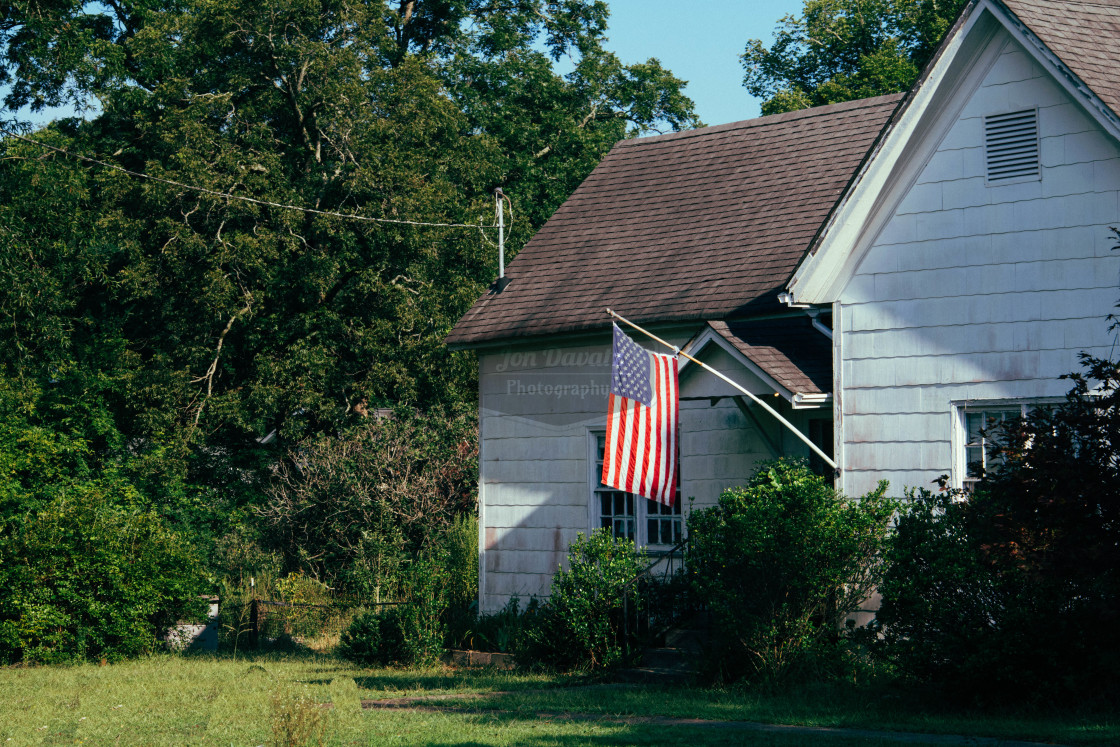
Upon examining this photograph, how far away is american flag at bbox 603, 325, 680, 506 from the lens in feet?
49.5

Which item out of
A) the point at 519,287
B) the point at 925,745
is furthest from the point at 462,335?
the point at 925,745

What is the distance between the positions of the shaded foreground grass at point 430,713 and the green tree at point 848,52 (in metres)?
26.2

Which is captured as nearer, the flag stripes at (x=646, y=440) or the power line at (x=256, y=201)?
the flag stripes at (x=646, y=440)

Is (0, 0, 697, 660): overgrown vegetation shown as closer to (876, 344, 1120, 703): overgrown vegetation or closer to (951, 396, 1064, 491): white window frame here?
(951, 396, 1064, 491): white window frame

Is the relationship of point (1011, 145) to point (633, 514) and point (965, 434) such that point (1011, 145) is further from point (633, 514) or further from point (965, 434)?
point (633, 514)

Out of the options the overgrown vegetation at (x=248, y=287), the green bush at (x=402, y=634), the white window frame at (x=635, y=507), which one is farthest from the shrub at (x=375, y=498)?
the green bush at (x=402, y=634)

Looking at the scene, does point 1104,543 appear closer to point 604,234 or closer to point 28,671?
point 604,234

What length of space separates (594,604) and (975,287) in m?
5.98

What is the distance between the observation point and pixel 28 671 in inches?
704

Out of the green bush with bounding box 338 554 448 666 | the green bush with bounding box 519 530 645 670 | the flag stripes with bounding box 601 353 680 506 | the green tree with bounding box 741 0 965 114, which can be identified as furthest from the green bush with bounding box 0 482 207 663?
the green tree with bounding box 741 0 965 114

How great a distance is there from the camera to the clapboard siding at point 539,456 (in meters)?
18.8

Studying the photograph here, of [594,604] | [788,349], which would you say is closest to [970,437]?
[788,349]

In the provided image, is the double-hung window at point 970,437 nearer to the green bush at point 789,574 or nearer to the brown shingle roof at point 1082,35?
the green bush at point 789,574

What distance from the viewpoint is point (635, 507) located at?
60.2 ft
